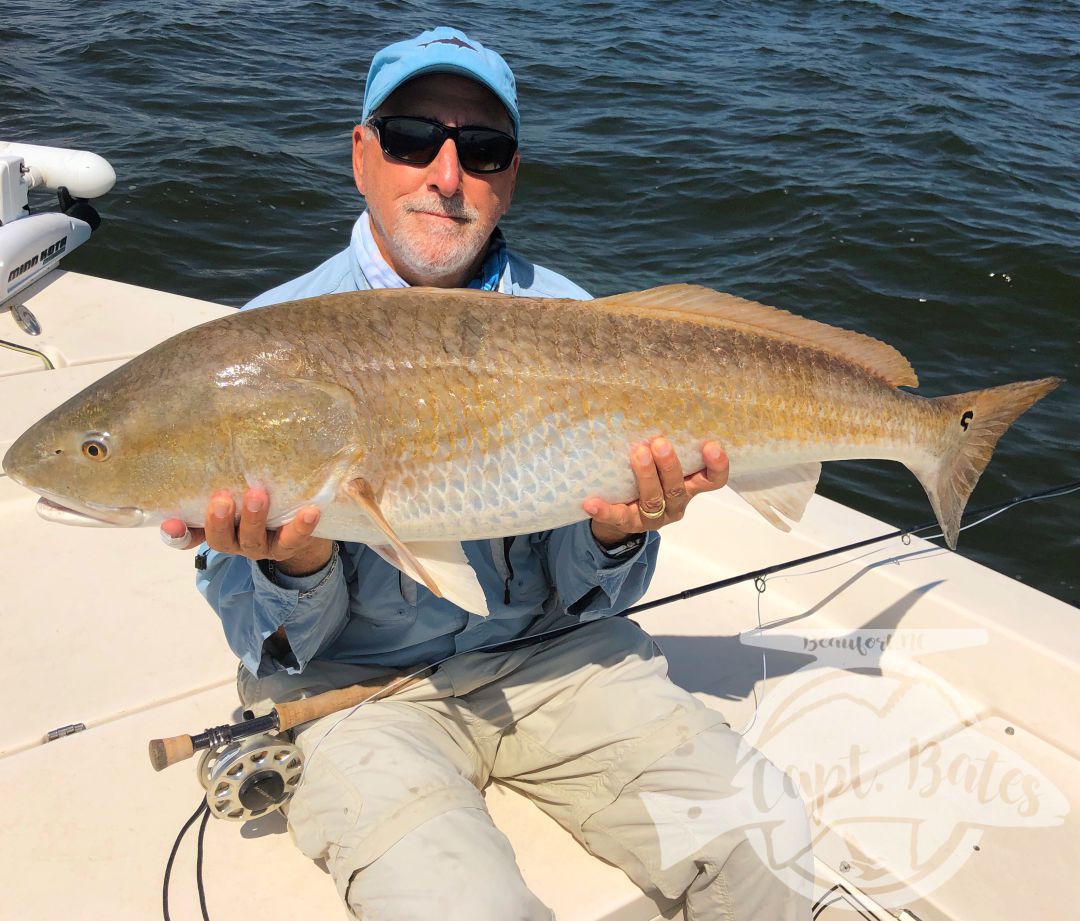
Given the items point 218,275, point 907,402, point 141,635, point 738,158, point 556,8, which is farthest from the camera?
point 556,8

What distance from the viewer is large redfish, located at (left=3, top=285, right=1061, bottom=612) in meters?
2.21

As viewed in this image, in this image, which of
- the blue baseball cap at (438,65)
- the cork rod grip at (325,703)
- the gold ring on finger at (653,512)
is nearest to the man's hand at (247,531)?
the cork rod grip at (325,703)

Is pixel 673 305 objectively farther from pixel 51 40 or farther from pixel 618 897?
pixel 51 40

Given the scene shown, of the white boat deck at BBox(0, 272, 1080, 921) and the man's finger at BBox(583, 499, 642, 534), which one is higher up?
the man's finger at BBox(583, 499, 642, 534)

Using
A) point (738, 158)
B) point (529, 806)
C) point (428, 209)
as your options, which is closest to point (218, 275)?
point (738, 158)

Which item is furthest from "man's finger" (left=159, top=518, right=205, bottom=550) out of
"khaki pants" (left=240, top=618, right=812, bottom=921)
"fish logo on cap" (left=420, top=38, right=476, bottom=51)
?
"fish logo on cap" (left=420, top=38, right=476, bottom=51)

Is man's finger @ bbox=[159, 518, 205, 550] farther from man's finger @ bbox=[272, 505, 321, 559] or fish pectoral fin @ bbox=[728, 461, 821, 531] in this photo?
fish pectoral fin @ bbox=[728, 461, 821, 531]

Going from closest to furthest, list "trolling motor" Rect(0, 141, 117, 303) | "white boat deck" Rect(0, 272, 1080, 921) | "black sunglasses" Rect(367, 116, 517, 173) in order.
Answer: "white boat deck" Rect(0, 272, 1080, 921) → "black sunglasses" Rect(367, 116, 517, 173) → "trolling motor" Rect(0, 141, 117, 303)

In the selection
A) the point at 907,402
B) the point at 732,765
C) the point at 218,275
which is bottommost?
the point at 218,275

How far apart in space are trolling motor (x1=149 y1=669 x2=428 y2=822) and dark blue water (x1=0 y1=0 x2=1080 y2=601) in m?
4.88

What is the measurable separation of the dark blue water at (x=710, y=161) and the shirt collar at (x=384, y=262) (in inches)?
170

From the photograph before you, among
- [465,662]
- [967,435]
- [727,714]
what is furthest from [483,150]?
[727,714]

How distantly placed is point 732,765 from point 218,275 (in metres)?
7.58

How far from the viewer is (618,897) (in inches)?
100
